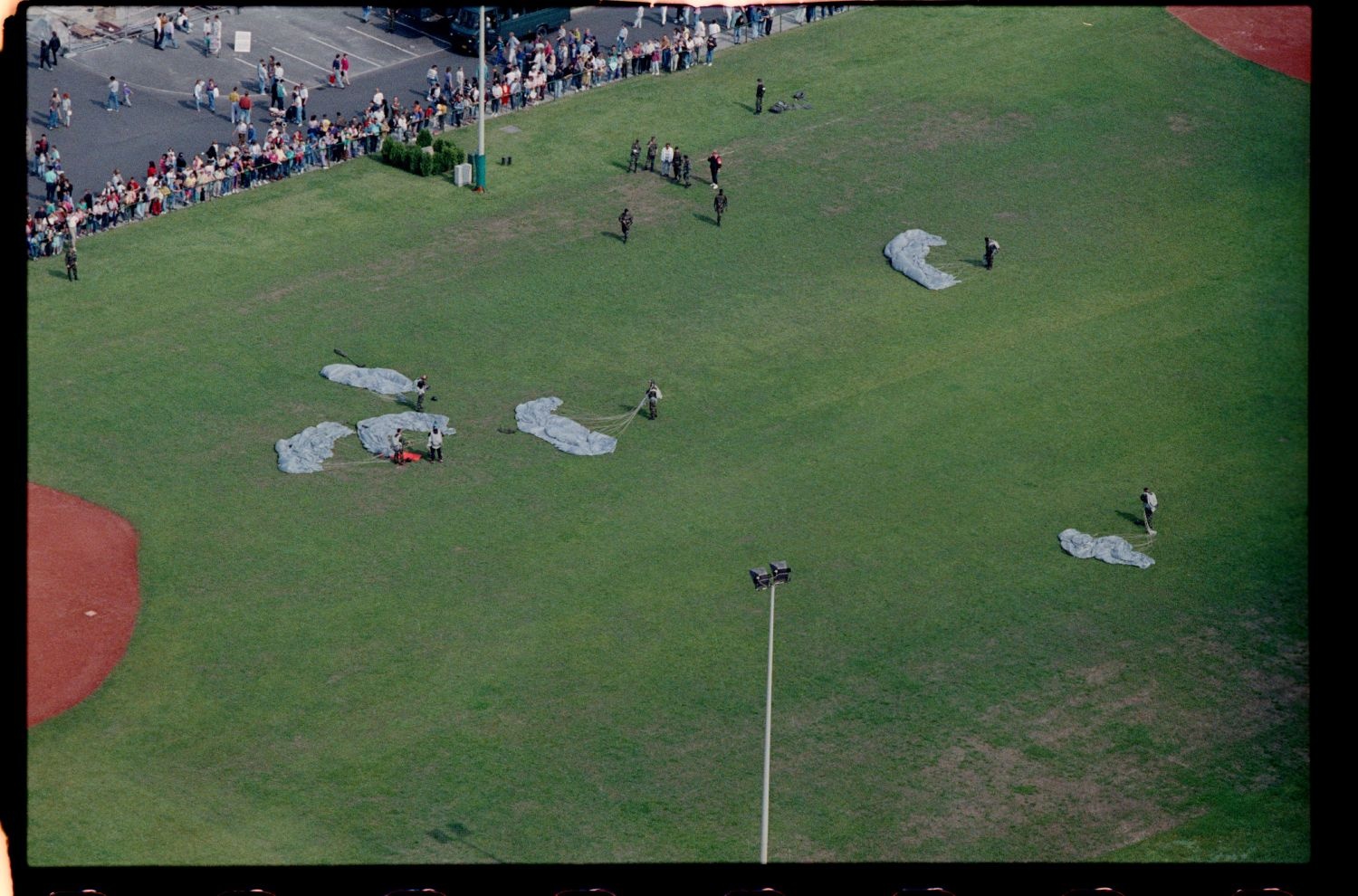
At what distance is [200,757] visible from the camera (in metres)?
64.0

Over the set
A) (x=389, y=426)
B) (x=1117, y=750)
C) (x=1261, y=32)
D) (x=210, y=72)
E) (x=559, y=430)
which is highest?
(x=1261, y=32)

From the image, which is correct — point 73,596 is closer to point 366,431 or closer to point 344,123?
point 366,431

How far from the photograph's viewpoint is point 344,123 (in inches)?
3967

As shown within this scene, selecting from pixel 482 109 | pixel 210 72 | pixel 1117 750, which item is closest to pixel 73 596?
pixel 1117 750

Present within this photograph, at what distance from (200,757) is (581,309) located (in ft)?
106

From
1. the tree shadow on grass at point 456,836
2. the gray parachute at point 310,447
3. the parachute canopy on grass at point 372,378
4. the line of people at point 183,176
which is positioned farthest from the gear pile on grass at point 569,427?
the line of people at point 183,176

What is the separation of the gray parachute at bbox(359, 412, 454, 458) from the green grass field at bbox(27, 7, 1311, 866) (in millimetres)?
869

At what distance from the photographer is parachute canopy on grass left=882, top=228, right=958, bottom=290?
3706 inches

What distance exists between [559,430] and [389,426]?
21.5 ft

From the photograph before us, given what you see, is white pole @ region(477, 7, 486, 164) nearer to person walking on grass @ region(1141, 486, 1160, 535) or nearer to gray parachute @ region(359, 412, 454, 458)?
gray parachute @ region(359, 412, 454, 458)

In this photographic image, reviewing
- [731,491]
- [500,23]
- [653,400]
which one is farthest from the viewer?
[500,23]

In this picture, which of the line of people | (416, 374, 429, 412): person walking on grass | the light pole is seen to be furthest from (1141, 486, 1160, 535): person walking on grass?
the line of people

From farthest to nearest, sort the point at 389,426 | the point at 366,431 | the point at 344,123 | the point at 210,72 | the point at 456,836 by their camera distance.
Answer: the point at 210,72 → the point at 344,123 → the point at 389,426 → the point at 366,431 → the point at 456,836

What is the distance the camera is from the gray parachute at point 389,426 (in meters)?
79.4
